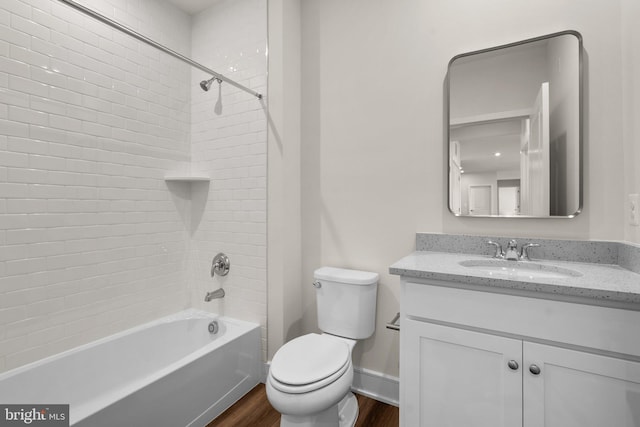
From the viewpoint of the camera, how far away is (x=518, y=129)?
157 centimetres

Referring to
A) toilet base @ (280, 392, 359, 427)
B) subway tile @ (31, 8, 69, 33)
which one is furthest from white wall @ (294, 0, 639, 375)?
subway tile @ (31, 8, 69, 33)

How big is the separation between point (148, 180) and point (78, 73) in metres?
0.70

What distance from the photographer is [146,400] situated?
1383mm

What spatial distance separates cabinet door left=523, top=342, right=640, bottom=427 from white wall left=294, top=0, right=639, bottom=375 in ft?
2.17

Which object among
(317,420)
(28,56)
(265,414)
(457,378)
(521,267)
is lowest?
(265,414)

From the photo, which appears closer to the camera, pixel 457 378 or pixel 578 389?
pixel 578 389

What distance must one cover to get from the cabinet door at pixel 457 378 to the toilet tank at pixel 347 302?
1.54 ft

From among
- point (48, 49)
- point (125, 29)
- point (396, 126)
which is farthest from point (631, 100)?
point (48, 49)

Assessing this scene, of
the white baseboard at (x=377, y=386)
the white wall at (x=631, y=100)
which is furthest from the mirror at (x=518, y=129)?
the white baseboard at (x=377, y=386)

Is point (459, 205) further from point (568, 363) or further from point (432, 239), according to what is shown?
point (568, 363)

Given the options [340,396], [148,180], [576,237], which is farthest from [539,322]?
[148,180]

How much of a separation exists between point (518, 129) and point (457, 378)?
121 cm

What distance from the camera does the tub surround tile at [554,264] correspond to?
1.00 meters

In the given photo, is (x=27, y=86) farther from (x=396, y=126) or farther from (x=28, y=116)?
(x=396, y=126)
